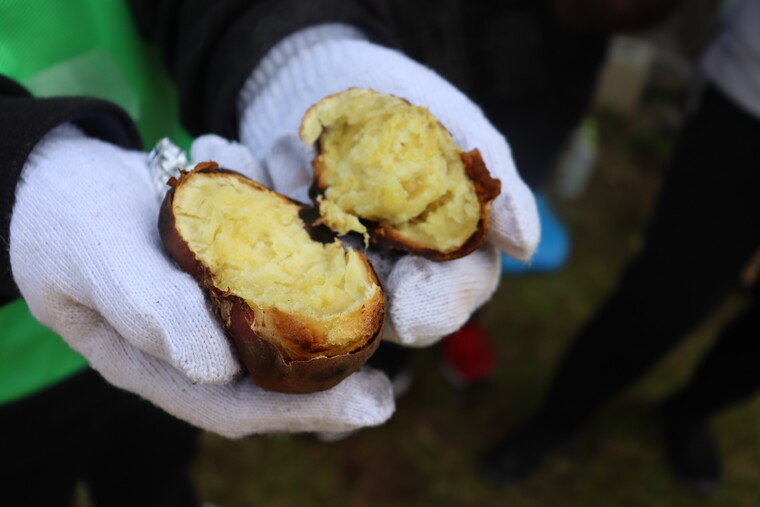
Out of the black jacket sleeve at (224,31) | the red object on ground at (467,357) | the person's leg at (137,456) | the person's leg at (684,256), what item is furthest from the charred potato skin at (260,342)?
the red object on ground at (467,357)

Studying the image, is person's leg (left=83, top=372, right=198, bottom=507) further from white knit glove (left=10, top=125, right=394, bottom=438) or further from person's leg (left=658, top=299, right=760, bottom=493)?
person's leg (left=658, top=299, right=760, bottom=493)

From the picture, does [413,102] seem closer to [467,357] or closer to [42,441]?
[42,441]

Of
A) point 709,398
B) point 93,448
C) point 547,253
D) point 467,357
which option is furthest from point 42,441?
point 547,253

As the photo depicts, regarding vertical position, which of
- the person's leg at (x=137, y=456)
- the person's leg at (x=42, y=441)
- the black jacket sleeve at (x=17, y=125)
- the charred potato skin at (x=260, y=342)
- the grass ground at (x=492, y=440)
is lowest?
the grass ground at (x=492, y=440)

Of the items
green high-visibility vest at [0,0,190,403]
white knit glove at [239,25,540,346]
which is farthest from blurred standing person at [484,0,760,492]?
green high-visibility vest at [0,0,190,403]

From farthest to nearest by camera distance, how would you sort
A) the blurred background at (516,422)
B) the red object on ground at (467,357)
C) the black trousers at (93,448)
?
the red object on ground at (467,357), the blurred background at (516,422), the black trousers at (93,448)

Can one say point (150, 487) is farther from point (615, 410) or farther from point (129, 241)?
point (615, 410)

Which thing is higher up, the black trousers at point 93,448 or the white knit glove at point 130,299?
the white knit glove at point 130,299

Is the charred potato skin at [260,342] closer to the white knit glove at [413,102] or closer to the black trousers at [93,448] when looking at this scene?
the white knit glove at [413,102]
